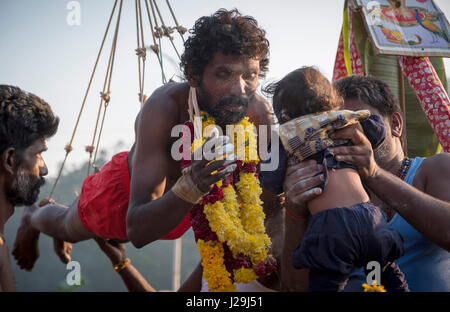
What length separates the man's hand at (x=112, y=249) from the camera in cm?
406

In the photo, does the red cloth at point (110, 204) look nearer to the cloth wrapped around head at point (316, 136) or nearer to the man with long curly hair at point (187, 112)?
the man with long curly hair at point (187, 112)

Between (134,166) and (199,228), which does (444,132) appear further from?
(134,166)

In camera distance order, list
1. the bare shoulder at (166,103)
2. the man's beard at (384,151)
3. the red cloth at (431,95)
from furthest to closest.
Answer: the red cloth at (431,95)
the bare shoulder at (166,103)
the man's beard at (384,151)

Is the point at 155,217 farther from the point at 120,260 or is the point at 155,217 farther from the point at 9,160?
the point at 120,260

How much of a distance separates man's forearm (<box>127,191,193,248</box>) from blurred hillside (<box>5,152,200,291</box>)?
3016 cm

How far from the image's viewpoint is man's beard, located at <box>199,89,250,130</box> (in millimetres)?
2666

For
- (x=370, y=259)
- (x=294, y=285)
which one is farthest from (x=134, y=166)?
(x=370, y=259)

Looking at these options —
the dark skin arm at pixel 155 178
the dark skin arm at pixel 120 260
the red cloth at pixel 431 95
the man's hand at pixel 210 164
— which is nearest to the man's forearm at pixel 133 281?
the dark skin arm at pixel 120 260

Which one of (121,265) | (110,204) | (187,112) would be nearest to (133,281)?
(121,265)

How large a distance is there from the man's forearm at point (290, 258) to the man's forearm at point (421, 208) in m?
0.45

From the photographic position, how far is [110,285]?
33719 millimetres

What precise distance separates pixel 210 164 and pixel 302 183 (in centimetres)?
46

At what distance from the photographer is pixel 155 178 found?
2.59m
